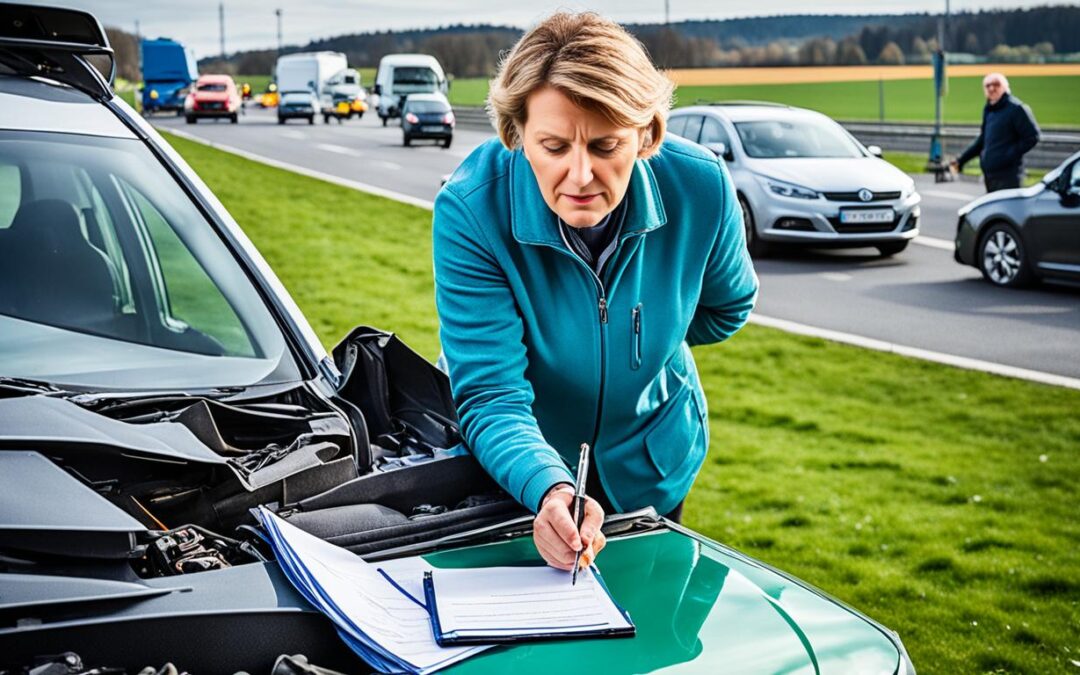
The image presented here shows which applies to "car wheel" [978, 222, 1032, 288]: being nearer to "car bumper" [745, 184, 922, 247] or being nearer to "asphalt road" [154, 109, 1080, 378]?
"asphalt road" [154, 109, 1080, 378]

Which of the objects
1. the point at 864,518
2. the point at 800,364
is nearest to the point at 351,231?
the point at 800,364

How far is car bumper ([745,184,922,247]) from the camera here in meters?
14.5

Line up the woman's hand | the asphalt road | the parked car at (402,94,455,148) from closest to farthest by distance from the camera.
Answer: the woman's hand, the asphalt road, the parked car at (402,94,455,148)

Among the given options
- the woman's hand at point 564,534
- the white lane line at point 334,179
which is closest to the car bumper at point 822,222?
the white lane line at point 334,179

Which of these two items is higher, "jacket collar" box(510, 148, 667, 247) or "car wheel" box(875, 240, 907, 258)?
"jacket collar" box(510, 148, 667, 247)

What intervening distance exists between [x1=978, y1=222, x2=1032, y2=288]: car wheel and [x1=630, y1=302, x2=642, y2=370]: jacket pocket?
1138cm

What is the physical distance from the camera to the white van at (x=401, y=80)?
4803 cm

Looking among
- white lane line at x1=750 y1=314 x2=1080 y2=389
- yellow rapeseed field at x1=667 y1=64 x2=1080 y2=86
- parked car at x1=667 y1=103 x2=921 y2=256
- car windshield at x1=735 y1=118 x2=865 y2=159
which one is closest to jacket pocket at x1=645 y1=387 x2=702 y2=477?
white lane line at x1=750 y1=314 x2=1080 y2=389

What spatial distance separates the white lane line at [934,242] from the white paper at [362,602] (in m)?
14.9

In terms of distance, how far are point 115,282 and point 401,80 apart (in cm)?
4729

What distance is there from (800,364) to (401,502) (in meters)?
7.58

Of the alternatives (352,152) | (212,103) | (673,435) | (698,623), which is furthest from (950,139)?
(212,103)

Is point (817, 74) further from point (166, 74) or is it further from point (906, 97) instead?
point (166, 74)

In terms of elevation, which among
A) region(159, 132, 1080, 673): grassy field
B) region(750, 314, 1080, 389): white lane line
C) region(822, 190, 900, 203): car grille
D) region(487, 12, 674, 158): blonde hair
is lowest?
region(159, 132, 1080, 673): grassy field
